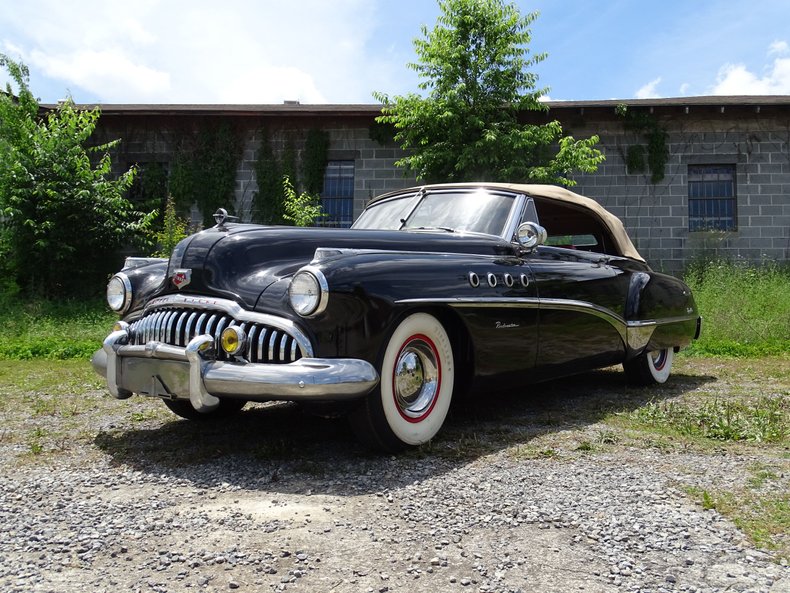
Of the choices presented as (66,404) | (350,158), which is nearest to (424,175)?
(350,158)

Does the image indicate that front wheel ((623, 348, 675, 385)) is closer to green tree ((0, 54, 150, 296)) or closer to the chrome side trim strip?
the chrome side trim strip

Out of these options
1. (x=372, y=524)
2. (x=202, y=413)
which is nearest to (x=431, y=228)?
(x=202, y=413)

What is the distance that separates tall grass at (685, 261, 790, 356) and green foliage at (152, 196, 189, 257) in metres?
10.5

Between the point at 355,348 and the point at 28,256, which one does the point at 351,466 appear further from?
the point at 28,256

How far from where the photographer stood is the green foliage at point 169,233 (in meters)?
14.4

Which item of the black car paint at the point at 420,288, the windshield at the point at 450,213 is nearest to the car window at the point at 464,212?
the windshield at the point at 450,213

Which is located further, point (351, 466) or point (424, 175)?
point (424, 175)

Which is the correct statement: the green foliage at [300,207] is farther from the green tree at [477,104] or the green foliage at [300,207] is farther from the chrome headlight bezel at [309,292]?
the chrome headlight bezel at [309,292]

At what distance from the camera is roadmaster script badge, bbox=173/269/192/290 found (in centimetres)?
364

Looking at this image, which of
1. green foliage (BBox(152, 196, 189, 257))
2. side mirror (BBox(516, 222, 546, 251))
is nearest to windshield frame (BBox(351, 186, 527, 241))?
side mirror (BBox(516, 222, 546, 251))

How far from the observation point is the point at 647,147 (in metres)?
15.4

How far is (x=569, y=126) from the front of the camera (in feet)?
50.6

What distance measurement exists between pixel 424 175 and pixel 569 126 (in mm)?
4092

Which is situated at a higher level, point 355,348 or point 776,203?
point 776,203
